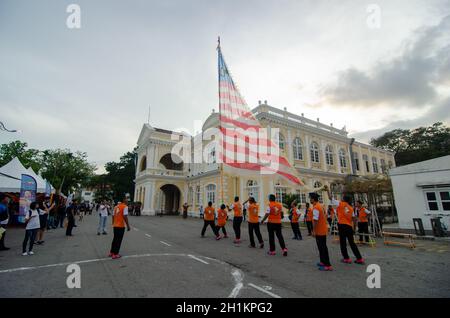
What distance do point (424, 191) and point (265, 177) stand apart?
30.0 feet

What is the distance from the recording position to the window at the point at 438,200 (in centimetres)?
1153

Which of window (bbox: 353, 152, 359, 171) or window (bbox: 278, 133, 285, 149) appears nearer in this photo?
window (bbox: 278, 133, 285, 149)

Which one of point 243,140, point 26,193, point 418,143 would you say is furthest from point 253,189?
point 418,143

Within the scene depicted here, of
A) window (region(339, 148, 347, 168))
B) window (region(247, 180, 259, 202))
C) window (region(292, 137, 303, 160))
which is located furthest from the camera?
window (region(339, 148, 347, 168))

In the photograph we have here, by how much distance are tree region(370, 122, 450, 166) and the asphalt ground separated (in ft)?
130

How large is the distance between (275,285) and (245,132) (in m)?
8.09

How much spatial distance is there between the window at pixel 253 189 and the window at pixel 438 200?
11778 millimetres

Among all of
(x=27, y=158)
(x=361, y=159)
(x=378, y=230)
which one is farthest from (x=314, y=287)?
(x=27, y=158)

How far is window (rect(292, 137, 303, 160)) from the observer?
23469 mm

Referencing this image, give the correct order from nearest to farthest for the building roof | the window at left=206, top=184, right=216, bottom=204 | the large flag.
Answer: the large flag, the building roof, the window at left=206, top=184, right=216, bottom=204

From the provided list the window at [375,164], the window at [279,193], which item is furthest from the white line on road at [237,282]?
the window at [375,164]

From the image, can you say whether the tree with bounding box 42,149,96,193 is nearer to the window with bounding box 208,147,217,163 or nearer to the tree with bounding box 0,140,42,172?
the tree with bounding box 0,140,42,172

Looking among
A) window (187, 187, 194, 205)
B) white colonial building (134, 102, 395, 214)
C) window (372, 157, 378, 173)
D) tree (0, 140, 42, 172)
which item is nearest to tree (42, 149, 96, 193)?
tree (0, 140, 42, 172)
